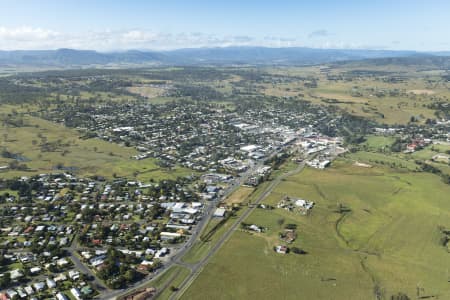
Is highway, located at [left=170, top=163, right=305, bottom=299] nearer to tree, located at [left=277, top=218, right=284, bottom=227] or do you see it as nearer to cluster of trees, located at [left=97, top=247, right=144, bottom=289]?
tree, located at [left=277, top=218, right=284, bottom=227]

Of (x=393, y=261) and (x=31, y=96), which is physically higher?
(x=31, y=96)

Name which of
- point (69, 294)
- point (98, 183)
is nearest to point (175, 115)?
point (98, 183)

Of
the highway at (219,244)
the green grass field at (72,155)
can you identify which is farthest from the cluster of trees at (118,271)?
the green grass field at (72,155)

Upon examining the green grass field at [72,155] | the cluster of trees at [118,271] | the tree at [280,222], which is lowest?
the tree at [280,222]

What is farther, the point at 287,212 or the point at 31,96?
the point at 31,96

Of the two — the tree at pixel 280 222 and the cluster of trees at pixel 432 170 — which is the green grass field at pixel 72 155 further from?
the cluster of trees at pixel 432 170

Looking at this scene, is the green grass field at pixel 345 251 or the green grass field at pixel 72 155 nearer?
the green grass field at pixel 345 251

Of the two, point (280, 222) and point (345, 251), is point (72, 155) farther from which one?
point (345, 251)

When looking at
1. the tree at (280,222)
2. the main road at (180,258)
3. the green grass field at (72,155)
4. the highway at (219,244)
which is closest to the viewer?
the main road at (180,258)

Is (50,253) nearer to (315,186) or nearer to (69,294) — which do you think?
(69,294)
